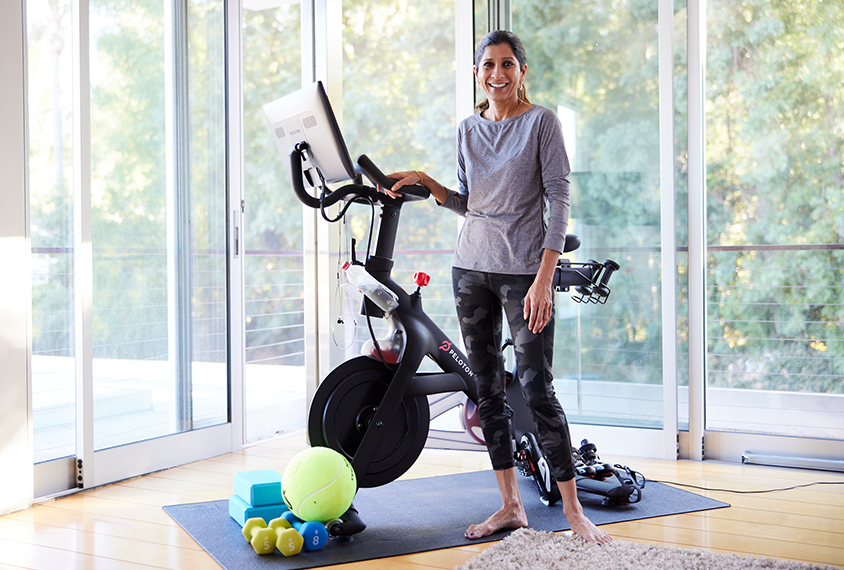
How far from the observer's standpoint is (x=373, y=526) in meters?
2.30

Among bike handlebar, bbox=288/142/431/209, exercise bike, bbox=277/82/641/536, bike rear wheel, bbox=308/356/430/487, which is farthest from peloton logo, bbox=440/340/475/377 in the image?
bike handlebar, bbox=288/142/431/209

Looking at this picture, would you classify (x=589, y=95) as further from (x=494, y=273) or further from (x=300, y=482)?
(x=300, y=482)

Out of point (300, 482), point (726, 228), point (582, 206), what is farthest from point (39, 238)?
point (726, 228)

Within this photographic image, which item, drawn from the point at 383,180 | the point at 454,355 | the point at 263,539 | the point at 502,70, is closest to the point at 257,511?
the point at 263,539

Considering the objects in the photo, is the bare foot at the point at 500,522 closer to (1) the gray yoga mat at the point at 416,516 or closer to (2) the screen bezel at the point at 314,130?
(1) the gray yoga mat at the point at 416,516

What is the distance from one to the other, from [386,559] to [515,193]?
111cm

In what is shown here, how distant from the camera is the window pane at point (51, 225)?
105 inches

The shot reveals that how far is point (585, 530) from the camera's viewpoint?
6.81 feet

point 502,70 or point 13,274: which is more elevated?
point 502,70

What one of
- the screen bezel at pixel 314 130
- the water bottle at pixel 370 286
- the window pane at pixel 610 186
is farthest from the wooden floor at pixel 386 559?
the screen bezel at pixel 314 130

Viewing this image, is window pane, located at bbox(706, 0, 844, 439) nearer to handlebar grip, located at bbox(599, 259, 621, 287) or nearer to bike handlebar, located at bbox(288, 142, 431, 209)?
handlebar grip, located at bbox(599, 259, 621, 287)

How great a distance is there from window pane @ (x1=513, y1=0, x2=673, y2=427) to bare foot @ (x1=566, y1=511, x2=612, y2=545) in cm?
133

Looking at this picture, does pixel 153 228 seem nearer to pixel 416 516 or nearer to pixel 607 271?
pixel 416 516

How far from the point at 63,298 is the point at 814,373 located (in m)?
3.08
